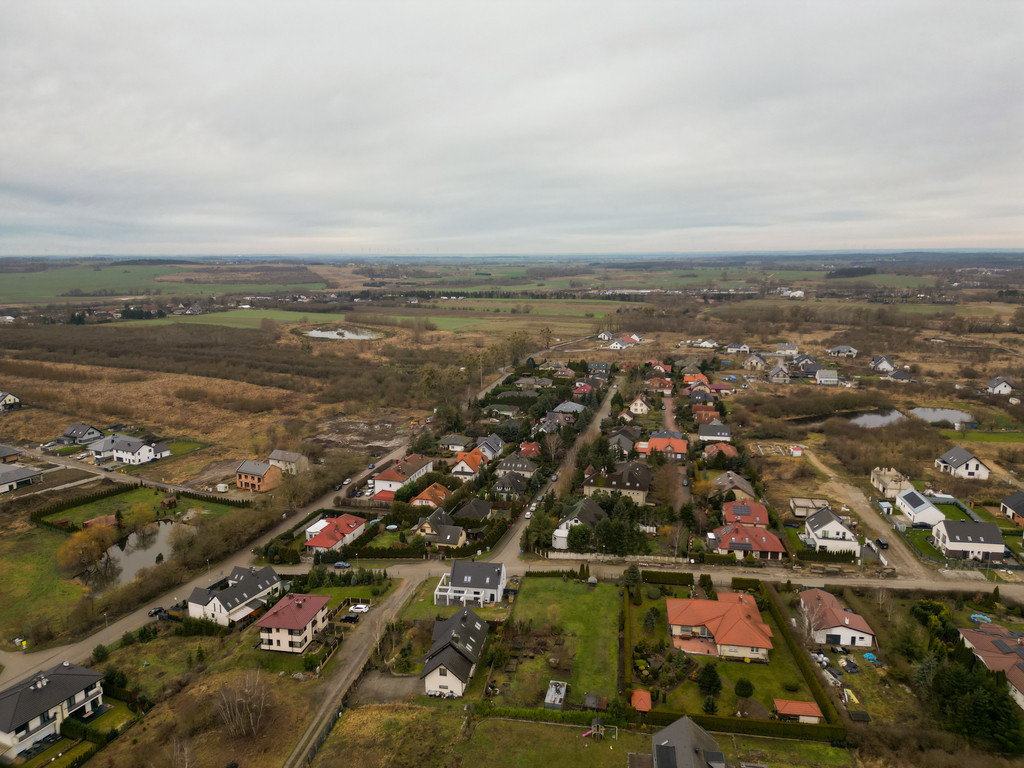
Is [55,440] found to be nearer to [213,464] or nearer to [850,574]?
[213,464]

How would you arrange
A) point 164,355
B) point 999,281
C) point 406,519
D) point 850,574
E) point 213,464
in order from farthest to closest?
point 999,281
point 164,355
point 213,464
point 406,519
point 850,574

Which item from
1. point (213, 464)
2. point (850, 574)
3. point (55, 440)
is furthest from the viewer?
point (55, 440)

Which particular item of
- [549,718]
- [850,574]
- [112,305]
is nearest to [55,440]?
[549,718]

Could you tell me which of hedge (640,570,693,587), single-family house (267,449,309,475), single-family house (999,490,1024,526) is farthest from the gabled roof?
single-family house (267,449,309,475)

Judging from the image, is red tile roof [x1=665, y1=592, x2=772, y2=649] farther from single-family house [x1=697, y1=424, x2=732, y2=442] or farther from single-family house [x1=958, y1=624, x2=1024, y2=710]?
single-family house [x1=697, y1=424, x2=732, y2=442]

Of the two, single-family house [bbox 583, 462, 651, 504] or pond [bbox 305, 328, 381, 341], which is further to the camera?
pond [bbox 305, 328, 381, 341]

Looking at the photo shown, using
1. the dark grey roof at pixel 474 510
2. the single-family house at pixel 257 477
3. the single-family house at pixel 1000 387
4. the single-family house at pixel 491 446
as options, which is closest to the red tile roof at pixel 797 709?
the dark grey roof at pixel 474 510
